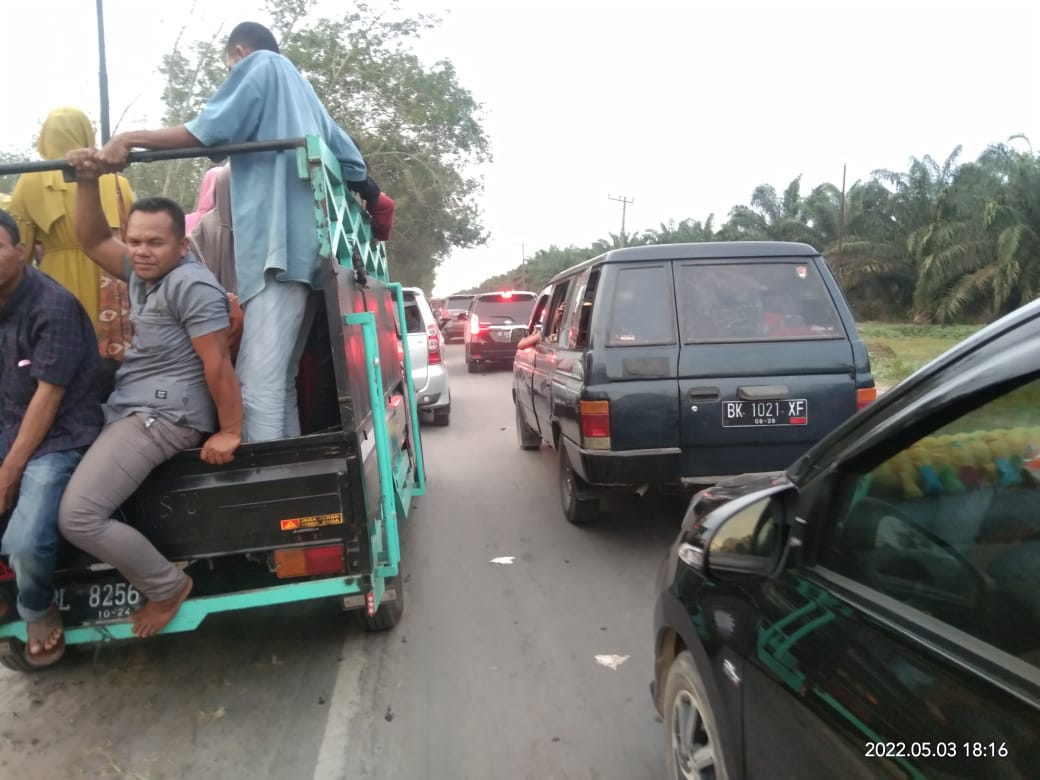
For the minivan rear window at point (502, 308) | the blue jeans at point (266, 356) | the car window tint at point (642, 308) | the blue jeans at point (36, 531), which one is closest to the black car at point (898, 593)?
the blue jeans at point (266, 356)

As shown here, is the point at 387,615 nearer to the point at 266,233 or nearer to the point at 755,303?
the point at 266,233

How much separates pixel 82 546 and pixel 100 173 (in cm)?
145

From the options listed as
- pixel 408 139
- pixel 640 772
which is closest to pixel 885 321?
pixel 408 139

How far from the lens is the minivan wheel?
5.39 metres

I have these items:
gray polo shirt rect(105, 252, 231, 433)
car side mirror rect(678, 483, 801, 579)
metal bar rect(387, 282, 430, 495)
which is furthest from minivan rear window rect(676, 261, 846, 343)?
gray polo shirt rect(105, 252, 231, 433)

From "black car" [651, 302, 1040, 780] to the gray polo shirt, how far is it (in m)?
2.09

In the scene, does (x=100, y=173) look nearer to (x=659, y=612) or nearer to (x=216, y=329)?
(x=216, y=329)

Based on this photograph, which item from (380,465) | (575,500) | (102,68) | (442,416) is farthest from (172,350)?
(102,68)

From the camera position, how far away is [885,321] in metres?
34.1

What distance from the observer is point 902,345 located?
21.6 metres

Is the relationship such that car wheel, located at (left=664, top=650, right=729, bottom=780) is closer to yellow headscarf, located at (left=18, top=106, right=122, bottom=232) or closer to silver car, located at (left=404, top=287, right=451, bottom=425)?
yellow headscarf, located at (left=18, top=106, right=122, bottom=232)

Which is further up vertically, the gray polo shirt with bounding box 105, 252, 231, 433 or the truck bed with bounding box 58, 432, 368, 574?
the gray polo shirt with bounding box 105, 252, 231, 433

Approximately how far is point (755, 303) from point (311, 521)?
3.06m

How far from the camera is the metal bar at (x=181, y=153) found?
3.02 m
